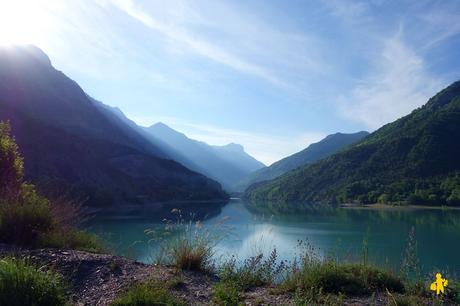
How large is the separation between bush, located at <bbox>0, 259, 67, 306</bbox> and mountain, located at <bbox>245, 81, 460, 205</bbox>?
93666 mm

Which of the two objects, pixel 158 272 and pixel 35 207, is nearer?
pixel 158 272

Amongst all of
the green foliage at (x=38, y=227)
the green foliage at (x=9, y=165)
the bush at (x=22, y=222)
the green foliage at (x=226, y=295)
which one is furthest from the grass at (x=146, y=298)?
the green foliage at (x=9, y=165)

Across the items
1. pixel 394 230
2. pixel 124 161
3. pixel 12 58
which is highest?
pixel 12 58

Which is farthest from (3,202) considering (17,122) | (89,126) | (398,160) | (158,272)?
(89,126)

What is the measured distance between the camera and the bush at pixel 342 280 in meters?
5.62

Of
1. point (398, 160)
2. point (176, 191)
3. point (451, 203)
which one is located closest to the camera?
point (451, 203)

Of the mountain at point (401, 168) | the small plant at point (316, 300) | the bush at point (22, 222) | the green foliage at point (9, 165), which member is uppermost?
the mountain at point (401, 168)

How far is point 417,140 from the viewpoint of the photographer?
116500 mm

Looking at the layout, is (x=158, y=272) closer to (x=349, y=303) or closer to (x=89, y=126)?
(x=349, y=303)

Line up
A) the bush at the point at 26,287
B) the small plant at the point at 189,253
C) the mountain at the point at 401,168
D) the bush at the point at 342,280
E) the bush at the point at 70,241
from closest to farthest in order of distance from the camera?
the bush at the point at 26,287, the bush at the point at 342,280, the small plant at the point at 189,253, the bush at the point at 70,241, the mountain at the point at 401,168

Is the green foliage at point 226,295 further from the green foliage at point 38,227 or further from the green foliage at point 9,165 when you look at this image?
the green foliage at point 9,165

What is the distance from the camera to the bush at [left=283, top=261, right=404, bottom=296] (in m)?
5.62

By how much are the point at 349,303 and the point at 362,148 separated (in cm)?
13465

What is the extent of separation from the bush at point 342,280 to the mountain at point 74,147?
40989mm
